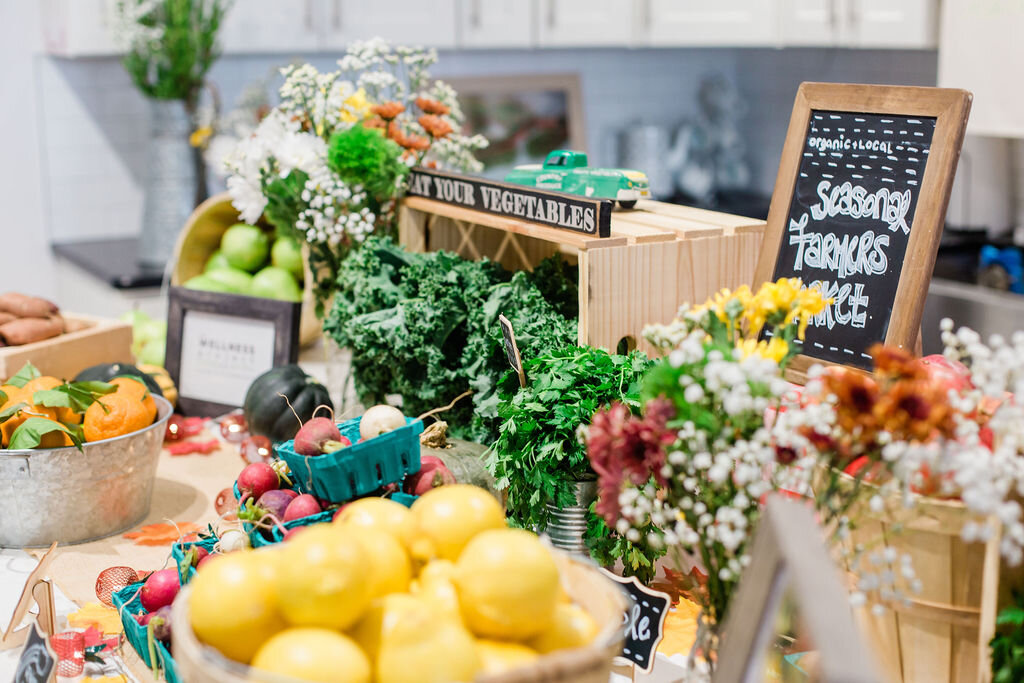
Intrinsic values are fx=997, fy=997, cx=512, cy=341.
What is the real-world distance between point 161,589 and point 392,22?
98.5 inches


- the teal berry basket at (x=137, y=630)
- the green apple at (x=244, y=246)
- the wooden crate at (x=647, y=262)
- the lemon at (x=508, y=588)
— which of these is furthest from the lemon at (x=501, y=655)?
the green apple at (x=244, y=246)

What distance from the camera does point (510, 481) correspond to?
1172 mm

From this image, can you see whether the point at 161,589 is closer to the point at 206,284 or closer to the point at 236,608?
the point at 236,608

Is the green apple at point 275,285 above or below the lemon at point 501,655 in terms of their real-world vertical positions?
above

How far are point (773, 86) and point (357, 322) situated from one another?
306 centimetres

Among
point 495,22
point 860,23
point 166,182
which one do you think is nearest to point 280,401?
point 166,182

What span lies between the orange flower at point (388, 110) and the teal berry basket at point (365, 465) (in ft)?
2.81

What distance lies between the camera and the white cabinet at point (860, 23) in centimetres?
277

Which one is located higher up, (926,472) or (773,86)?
(773,86)

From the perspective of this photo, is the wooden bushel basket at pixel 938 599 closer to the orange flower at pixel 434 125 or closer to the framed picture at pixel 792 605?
the framed picture at pixel 792 605

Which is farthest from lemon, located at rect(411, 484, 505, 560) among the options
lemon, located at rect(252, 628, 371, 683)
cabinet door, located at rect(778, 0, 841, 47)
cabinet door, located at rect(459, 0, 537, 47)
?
cabinet door, located at rect(459, 0, 537, 47)

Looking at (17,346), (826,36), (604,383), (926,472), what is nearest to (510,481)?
(604,383)

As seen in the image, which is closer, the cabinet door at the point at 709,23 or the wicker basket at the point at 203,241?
the wicker basket at the point at 203,241

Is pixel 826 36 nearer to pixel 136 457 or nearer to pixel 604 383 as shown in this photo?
pixel 604 383
